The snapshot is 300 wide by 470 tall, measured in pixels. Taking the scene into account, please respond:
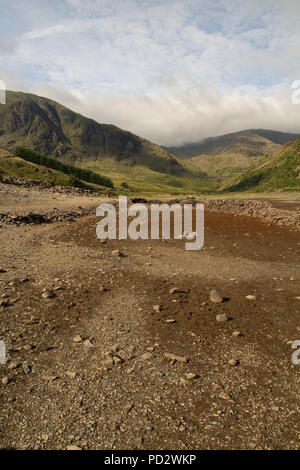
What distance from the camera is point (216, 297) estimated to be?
8195 mm

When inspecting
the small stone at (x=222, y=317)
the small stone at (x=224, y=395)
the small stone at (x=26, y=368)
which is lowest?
the small stone at (x=224, y=395)

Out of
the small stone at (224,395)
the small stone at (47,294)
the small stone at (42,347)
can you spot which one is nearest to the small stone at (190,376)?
the small stone at (224,395)

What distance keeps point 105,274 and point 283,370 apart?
6.47 meters

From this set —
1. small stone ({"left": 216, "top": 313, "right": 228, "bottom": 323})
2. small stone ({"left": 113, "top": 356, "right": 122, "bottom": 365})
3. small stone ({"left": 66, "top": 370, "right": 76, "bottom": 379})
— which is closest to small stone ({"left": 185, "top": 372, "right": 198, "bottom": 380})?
small stone ({"left": 113, "top": 356, "right": 122, "bottom": 365})

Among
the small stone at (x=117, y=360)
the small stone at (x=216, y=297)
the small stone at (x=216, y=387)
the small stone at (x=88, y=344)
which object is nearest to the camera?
the small stone at (x=216, y=387)

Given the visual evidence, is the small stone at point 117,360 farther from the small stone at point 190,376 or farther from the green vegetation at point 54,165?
the green vegetation at point 54,165

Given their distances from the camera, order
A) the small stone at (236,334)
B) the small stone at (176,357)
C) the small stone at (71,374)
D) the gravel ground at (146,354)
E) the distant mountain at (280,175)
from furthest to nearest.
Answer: the distant mountain at (280,175), the small stone at (236,334), the small stone at (176,357), the small stone at (71,374), the gravel ground at (146,354)

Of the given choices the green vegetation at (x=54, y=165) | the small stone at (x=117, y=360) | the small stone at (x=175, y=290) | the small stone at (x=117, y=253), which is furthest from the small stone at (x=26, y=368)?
the green vegetation at (x=54, y=165)

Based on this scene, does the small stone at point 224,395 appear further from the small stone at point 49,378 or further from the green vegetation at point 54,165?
the green vegetation at point 54,165

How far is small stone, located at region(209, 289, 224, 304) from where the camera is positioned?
8.14 metres

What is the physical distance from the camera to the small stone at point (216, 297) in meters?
8.14

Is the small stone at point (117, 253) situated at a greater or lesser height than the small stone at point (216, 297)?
greater

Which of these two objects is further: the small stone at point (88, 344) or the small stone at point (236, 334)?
the small stone at point (236, 334)

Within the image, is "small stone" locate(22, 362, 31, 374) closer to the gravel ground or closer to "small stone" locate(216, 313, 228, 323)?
the gravel ground
